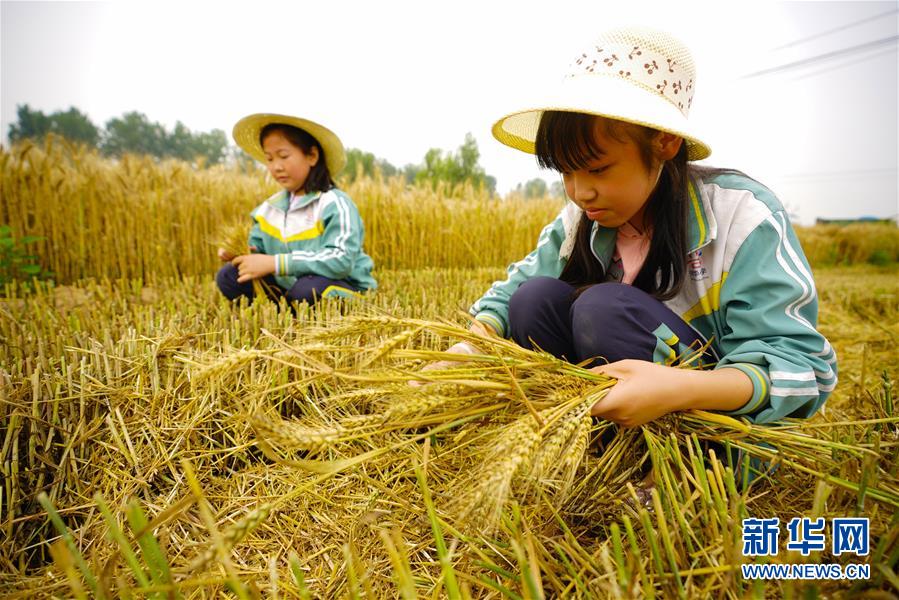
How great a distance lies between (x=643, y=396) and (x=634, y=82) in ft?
2.60

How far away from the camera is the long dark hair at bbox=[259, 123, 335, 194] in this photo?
2812mm

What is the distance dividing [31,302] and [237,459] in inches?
79.0

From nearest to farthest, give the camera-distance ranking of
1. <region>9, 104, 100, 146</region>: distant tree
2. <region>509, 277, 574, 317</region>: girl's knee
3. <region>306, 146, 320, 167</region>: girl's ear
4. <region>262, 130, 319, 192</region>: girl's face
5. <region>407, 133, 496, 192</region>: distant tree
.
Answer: <region>509, 277, 574, 317</region>: girl's knee
<region>262, 130, 319, 192</region>: girl's face
<region>306, 146, 320, 167</region>: girl's ear
<region>407, 133, 496, 192</region>: distant tree
<region>9, 104, 100, 146</region>: distant tree

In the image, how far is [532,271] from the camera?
1.71 metres

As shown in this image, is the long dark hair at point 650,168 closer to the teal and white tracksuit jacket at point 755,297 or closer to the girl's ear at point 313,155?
the teal and white tracksuit jacket at point 755,297

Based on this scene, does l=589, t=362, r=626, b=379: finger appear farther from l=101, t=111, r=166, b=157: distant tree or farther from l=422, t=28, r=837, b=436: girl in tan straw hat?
l=101, t=111, r=166, b=157: distant tree

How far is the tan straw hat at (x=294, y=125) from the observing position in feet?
9.09

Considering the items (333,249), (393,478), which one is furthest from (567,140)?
(333,249)

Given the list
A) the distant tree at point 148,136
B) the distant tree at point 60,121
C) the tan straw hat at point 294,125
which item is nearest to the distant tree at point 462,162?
the tan straw hat at point 294,125

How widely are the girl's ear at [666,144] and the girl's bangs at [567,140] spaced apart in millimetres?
172

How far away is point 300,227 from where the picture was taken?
2885 millimetres

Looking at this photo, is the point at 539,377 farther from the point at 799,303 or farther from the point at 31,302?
the point at 31,302

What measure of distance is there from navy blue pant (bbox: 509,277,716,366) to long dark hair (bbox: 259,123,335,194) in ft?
6.28

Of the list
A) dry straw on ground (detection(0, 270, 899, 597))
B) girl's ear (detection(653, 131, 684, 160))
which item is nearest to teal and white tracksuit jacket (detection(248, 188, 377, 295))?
dry straw on ground (detection(0, 270, 899, 597))
